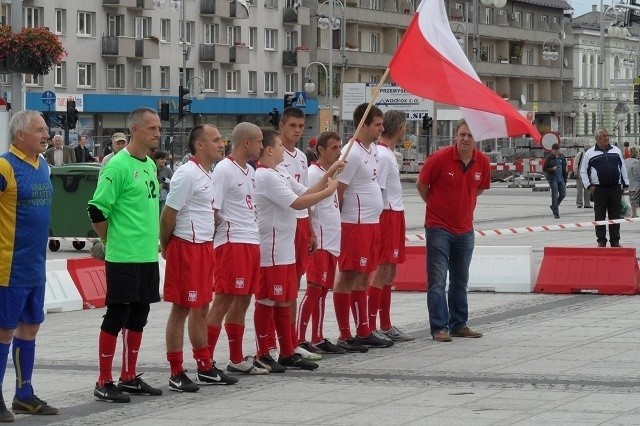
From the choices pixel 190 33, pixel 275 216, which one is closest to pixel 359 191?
pixel 275 216

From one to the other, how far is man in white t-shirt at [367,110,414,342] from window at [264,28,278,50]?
83.9m

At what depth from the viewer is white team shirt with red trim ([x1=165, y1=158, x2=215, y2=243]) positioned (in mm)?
10891

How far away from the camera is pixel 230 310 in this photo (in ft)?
38.7

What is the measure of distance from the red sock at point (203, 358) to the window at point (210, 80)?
80.7m

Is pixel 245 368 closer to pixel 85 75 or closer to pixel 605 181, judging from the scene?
pixel 605 181

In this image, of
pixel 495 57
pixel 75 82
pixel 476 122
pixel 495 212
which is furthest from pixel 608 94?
pixel 476 122

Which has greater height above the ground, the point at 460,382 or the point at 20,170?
the point at 20,170

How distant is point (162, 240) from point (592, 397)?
10.3ft

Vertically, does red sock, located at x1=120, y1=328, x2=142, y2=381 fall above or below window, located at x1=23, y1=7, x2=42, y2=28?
below

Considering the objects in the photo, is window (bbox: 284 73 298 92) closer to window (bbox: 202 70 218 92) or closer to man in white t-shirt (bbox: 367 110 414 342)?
window (bbox: 202 70 218 92)

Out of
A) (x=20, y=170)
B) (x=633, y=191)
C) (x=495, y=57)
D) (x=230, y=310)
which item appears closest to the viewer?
(x=20, y=170)

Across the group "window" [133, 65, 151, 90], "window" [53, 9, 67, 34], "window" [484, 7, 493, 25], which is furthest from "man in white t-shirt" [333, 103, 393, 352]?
"window" [484, 7, 493, 25]

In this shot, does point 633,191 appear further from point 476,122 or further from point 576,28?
point 576,28

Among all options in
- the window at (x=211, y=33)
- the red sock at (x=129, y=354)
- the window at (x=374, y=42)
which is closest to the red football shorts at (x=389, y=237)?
the red sock at (x=129, y=354)
